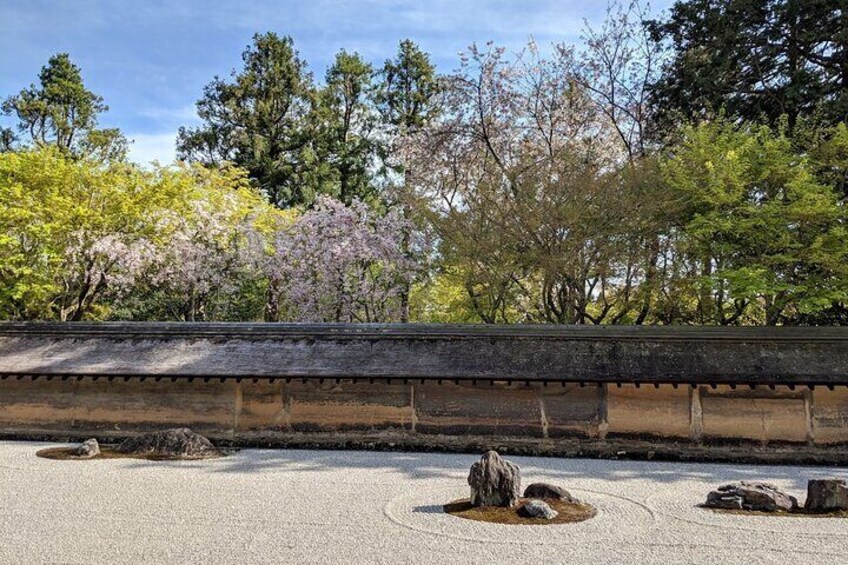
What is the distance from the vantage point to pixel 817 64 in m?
18.2

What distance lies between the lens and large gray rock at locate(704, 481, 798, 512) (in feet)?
Result: 25.1

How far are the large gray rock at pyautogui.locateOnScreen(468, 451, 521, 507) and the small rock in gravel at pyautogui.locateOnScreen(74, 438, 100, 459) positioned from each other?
279 inches

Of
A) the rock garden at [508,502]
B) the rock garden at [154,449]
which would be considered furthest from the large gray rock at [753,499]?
the rock garden at [154,449]

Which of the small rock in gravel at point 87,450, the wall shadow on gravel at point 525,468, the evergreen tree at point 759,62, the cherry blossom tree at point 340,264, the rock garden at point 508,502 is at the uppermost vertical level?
the evergreen tree at point 759,62

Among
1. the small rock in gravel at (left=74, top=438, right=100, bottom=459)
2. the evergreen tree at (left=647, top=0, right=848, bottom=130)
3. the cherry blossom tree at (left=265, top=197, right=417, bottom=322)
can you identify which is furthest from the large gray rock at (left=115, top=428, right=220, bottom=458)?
the evergreen tree at (left=647, top=0, right=848, bottom=130)

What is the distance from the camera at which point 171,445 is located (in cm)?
1098

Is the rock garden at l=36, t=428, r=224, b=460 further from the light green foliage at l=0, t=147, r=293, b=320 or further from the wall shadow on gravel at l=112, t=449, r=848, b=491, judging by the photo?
the light green foliage at l=0, t=147, r=293, b=320

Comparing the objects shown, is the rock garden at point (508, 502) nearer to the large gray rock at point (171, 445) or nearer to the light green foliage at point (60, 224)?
the large gray rock at point (171, 445)

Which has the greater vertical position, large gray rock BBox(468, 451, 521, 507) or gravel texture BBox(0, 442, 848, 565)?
large gray rock BBox(468, 451, 521, 507)

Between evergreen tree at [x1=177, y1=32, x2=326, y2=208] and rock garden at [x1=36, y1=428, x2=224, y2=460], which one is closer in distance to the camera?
rock garden at [x1=36, y1=428, x2=224, y2=460]

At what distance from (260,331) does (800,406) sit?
10626 mm

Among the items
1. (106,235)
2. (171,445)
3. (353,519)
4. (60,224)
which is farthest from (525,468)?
(60,224)

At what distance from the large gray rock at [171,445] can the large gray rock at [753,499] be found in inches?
317

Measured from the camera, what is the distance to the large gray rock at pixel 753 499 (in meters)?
7.64
